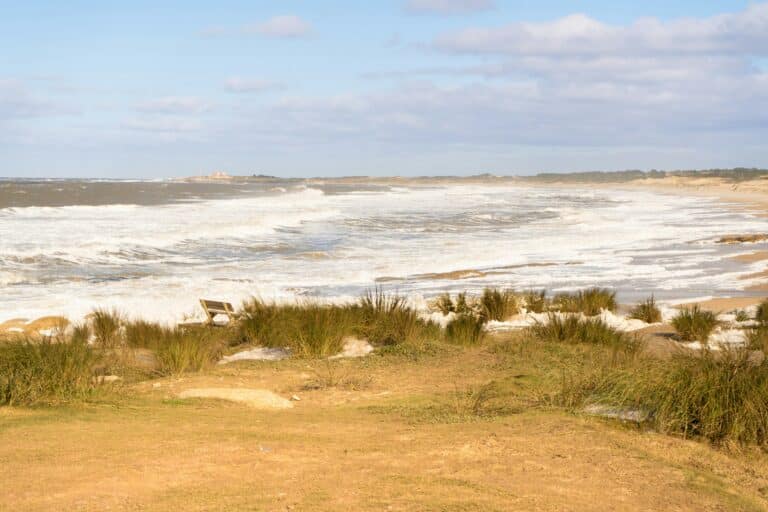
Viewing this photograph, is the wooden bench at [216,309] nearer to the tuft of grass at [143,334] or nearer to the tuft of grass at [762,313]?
the tuft of grass at [143,334]

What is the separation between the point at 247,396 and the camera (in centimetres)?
776

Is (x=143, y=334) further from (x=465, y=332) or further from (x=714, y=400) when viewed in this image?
(x=714, y=400)

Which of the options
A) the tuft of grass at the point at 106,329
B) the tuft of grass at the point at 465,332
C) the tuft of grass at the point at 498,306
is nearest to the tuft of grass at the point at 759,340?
the tuft of grass at the point at 465,332

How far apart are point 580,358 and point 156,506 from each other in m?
5.57

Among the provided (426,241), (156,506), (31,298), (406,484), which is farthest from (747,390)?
(426,241)

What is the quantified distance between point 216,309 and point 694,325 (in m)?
6.58

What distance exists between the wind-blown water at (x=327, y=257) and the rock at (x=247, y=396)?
6017mm

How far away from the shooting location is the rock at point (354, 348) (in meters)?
10.2

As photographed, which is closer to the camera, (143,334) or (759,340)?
(759,340)

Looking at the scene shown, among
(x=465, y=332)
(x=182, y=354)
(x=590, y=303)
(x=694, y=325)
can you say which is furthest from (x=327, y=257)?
(x=182, y=354)

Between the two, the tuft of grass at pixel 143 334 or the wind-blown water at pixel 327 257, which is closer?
the tuft of grass at pixel 143 334

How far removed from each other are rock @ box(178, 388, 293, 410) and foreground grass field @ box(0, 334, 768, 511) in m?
0.17

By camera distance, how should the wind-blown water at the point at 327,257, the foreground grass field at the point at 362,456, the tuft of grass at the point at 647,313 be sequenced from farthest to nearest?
the wind-blown water at the point at 327,257 < the tuft of grass at the point at 647,313 < the foreground grass field at the point at 362,456

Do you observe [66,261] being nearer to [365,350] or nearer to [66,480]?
[365,350]
